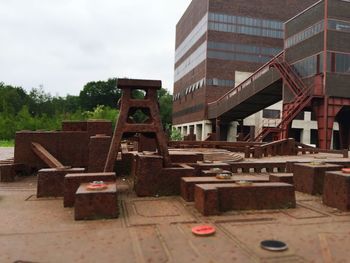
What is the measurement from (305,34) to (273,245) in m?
25.5

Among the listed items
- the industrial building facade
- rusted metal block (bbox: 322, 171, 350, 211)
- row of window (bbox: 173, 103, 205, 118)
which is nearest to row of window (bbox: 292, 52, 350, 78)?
the industrial building facade

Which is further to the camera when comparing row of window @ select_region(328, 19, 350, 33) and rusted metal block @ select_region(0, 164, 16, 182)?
row of window @ select_region(328, 19, 350, 33)

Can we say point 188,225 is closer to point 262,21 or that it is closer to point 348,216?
point 348,216

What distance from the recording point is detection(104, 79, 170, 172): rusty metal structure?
7.26 meters

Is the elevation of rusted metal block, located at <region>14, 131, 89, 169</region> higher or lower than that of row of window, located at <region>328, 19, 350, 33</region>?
lower

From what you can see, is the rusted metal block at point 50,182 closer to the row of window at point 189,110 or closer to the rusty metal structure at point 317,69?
the rusty metal structure at point 317,69

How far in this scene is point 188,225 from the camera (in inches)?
179

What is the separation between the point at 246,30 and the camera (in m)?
45.3

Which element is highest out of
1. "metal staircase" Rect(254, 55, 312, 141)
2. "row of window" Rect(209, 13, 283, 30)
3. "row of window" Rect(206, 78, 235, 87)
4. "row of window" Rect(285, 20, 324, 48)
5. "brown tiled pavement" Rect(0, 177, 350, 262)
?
"row of window" Rect(209, 13, 283, 30)

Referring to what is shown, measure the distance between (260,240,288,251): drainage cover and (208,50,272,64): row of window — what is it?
4144cm

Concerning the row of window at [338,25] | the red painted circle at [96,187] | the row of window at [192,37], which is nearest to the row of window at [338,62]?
the row of window at [338,25]

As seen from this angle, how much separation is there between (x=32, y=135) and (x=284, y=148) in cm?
1235

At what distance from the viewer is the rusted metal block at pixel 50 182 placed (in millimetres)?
6656

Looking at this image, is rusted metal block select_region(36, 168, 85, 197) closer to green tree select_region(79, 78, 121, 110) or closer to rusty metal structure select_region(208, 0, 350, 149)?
rusty metal structure select_region(208, 0, 350, 149)
